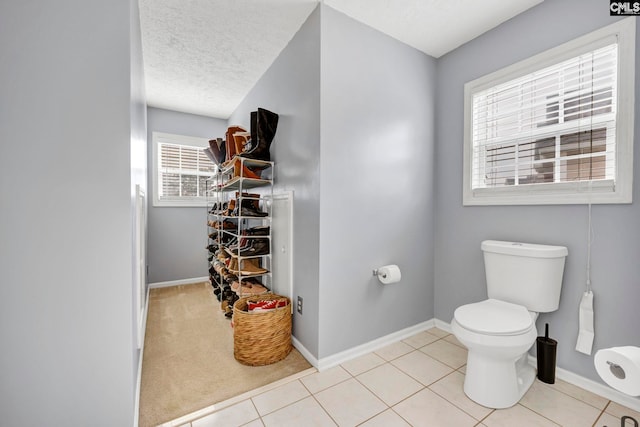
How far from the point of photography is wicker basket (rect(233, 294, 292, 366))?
190cm

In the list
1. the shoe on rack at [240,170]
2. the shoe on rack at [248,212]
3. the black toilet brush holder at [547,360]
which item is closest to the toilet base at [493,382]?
the black toilet brush holder at [547,360]

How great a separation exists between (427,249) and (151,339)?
8.46 feet

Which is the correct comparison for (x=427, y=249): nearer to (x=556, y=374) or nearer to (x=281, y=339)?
(x=556, y=374)

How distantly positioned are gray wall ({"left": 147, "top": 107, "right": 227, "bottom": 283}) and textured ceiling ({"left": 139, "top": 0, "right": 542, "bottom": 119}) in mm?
1096

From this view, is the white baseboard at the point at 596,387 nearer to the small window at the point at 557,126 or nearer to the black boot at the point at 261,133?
the small window at the point at 557,126

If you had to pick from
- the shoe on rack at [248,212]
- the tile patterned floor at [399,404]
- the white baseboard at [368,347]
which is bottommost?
the tile patterned floor at [399,404]

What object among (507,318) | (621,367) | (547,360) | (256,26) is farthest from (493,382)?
(256,26)

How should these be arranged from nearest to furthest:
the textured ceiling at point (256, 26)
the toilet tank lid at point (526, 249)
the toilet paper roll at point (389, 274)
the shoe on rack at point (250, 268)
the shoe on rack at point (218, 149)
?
the toilet tank lid at point (526, 249) → the textured ceiling at point (256, 26) → the toilet paper roll at point (389, 274) → the shoe on rack at point (250, 268) → the shoe on rack at point (218, 149)

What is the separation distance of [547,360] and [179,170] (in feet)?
14.8

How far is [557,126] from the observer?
1780mm

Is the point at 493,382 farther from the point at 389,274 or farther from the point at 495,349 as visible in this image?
the point at 389,274

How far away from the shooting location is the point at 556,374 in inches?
69.2

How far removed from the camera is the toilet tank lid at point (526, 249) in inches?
64.7

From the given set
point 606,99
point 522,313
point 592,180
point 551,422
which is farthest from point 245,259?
point 606,99
